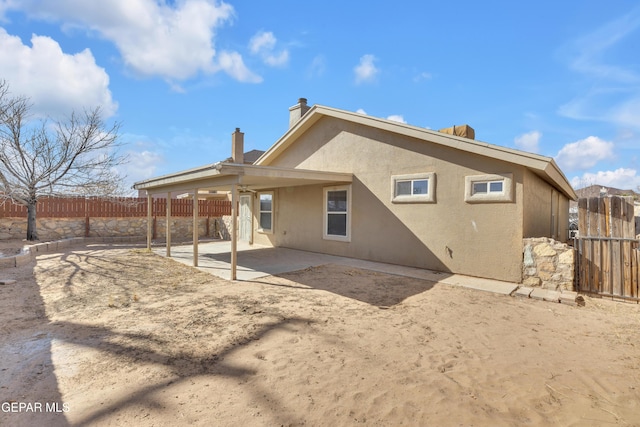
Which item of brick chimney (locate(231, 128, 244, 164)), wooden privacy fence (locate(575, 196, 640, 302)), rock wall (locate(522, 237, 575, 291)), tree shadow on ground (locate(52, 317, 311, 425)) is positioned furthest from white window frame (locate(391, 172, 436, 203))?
brick chimney (locate(231, 128, 244, 164))

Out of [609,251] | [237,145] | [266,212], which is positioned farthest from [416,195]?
[237,145]

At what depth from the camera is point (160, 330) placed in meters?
4.27

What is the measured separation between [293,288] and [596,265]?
5847 millimetres

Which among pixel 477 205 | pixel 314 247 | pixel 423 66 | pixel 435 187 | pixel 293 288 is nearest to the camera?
pixel 293 288

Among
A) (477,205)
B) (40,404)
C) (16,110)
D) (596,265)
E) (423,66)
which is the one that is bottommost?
(40,404)

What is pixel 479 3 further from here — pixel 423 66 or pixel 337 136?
pixel 337 136

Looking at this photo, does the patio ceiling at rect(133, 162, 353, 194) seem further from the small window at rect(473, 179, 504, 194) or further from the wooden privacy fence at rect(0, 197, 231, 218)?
the wooden privacy fence at rect(0, 197, 231, 218)

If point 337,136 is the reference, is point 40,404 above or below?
below

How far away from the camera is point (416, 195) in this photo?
321 inches

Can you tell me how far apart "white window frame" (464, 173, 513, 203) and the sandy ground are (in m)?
2.12

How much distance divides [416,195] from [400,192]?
1.72 ft

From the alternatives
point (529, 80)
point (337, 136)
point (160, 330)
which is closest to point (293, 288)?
point (160, 330)

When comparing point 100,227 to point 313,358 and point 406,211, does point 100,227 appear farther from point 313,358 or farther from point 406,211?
point 313,358

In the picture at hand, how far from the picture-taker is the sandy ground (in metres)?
2.60
